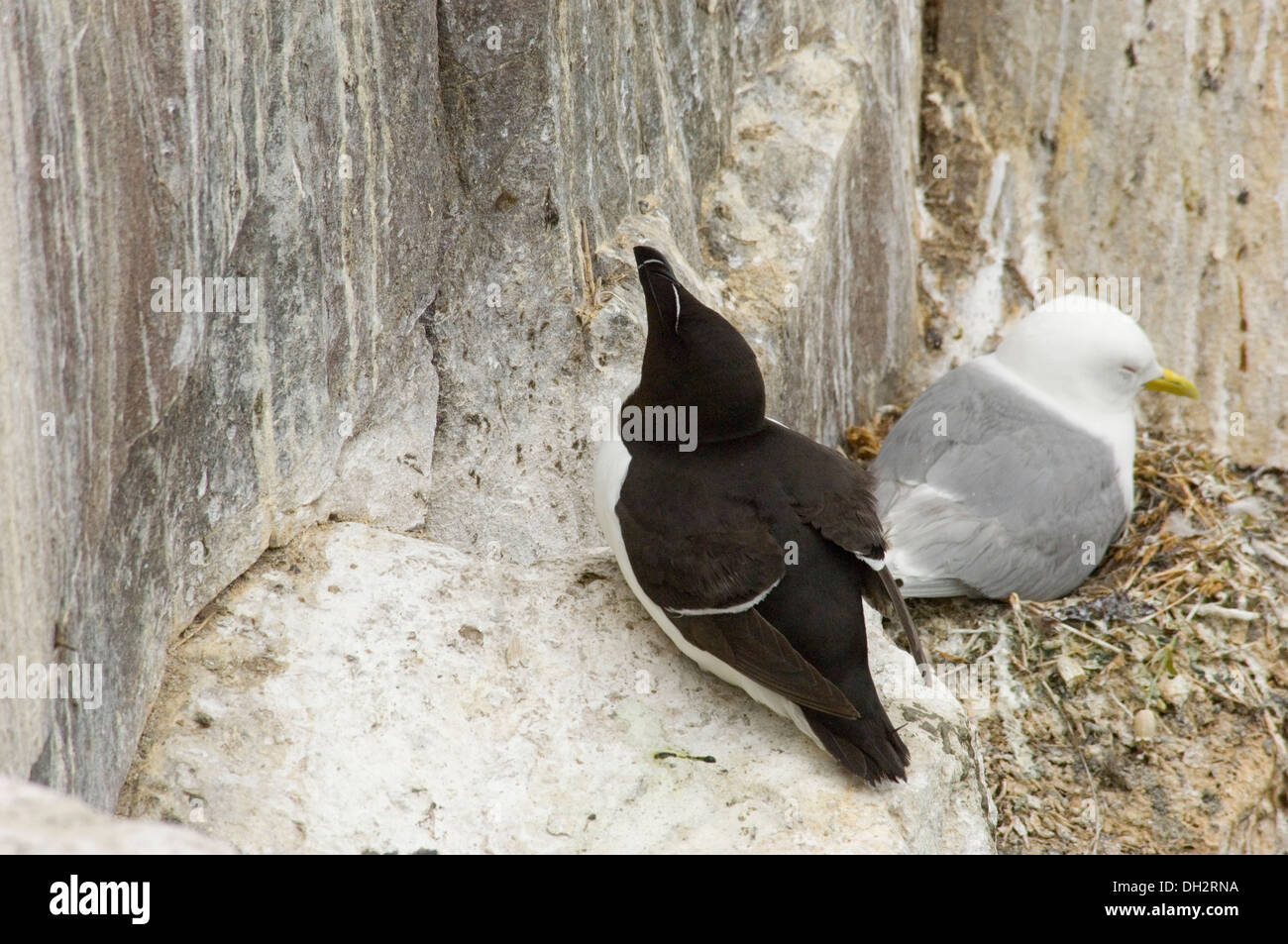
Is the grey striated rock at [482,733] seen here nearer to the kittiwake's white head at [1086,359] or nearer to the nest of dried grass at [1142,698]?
the nest of dried grass at [1142,698]

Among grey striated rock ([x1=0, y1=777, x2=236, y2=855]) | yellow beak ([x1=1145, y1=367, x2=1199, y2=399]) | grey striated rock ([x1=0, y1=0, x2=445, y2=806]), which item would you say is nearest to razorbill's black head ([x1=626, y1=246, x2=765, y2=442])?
grey striated rock ([x1=0, y1=0, x2=445, y2=806])

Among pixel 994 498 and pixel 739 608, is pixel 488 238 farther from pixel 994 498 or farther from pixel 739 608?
pixel 994 498

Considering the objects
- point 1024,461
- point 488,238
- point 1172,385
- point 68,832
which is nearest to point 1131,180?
point 1172,385

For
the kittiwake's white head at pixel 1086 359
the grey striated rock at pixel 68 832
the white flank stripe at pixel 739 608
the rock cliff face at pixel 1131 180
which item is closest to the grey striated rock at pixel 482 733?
the white flank stripe at pixel 739 608

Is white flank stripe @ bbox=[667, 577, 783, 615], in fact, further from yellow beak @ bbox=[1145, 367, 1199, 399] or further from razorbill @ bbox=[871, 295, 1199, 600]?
yellow beak @ bbox=[1145, 367, 1199, 399]

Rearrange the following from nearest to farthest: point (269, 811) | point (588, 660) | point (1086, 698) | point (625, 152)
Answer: point (269, 811) < point (588, 660) < point (625, 152) < point (1086, 698)

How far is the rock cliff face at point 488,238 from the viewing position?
8.84 ft

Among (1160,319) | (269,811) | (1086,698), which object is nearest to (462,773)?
(269,811)

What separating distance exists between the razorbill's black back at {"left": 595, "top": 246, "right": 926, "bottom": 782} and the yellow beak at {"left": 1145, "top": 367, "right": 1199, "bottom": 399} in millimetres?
2567

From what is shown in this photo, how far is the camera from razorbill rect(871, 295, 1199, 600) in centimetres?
508

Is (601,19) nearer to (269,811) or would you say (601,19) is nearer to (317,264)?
(317,264)

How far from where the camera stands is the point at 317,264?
353cm

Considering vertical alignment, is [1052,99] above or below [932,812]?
above

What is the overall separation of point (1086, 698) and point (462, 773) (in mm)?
2671
